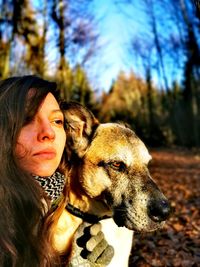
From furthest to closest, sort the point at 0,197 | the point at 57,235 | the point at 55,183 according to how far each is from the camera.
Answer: the point at 57,235
the point at 55,183
the point at 0,197

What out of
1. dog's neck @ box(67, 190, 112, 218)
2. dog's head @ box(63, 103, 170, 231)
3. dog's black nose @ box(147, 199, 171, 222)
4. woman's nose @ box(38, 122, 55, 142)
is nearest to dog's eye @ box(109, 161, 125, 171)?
dog's head @ box(63, 103, 170, 231)

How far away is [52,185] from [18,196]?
0.38m

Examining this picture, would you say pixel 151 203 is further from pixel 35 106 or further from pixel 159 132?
pixel 159 132

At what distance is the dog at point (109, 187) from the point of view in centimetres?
293

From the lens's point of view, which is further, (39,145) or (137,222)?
(137,222)

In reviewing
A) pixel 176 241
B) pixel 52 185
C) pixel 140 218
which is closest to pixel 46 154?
pixel 52 185

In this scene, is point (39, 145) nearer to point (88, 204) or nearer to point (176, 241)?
point (88, 204)

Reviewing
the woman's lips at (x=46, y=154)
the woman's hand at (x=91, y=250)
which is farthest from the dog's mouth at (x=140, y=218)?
the woman's lips at (x=46, y=154)

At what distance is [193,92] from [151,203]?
2716 cm

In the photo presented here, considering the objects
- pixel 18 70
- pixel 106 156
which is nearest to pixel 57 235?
pixel 106 156

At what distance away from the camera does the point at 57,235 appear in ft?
9.84

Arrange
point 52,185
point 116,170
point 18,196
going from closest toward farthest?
1. point 18,196
2. point 52,185
3. point 116,170

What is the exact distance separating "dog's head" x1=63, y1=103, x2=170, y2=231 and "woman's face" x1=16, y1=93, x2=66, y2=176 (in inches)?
20.0

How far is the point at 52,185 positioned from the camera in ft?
9.02
